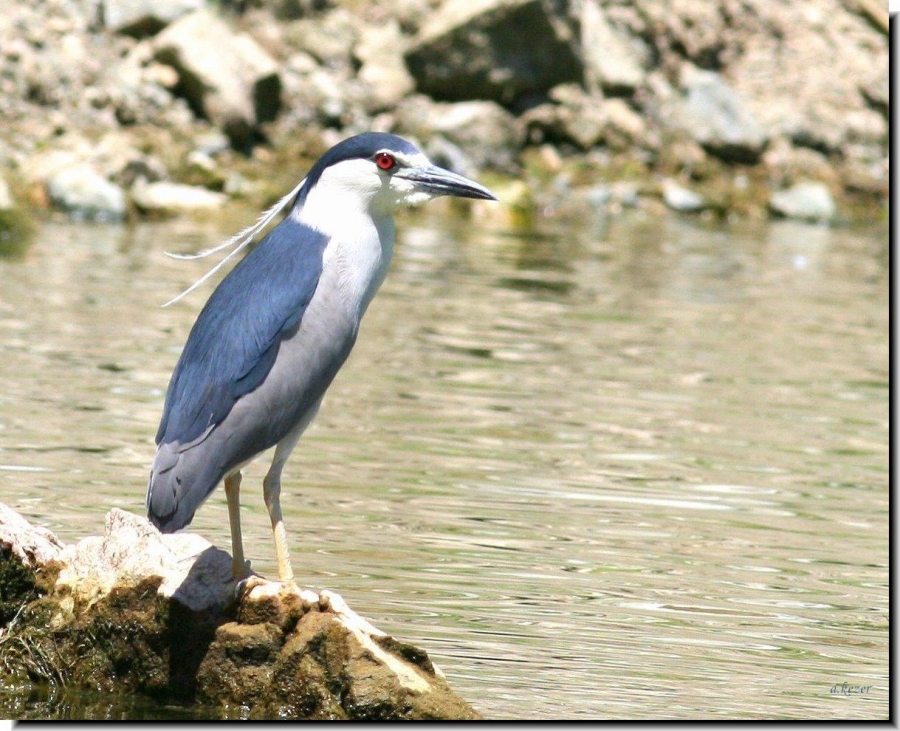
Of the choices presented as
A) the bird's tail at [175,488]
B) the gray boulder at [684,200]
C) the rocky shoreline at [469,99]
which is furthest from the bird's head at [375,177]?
the gray boulder at [684,200]

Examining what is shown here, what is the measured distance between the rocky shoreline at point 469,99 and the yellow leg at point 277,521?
1173 centimetres

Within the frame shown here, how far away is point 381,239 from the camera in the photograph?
6418mm

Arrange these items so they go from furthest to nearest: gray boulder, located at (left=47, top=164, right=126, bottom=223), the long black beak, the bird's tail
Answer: gray boulder, located at (left=47, top=164, right=126, bottom=223), the long black beak, the bird's tail

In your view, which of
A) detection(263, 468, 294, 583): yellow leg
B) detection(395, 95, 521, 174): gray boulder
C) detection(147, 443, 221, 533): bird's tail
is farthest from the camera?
detection(395, 95, 521, 174): gray boulder

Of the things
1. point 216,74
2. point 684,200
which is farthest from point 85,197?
point 684,200

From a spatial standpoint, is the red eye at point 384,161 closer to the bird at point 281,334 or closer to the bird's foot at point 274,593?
the bird at point 281,334

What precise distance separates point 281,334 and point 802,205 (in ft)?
65.3

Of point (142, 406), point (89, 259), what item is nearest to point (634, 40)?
point (89, 259)

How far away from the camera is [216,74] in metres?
21.8

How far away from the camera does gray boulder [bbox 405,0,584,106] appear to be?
2378cm

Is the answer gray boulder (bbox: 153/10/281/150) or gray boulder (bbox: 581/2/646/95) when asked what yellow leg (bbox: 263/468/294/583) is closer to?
gray boulder (bbox: 153/10/281/150)

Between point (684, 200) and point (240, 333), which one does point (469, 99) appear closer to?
point (684, 200)

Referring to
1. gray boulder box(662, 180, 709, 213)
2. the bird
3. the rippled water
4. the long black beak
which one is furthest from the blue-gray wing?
gray boulder box(662, 180, 709, 213)

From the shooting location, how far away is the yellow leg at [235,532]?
18.3ft
